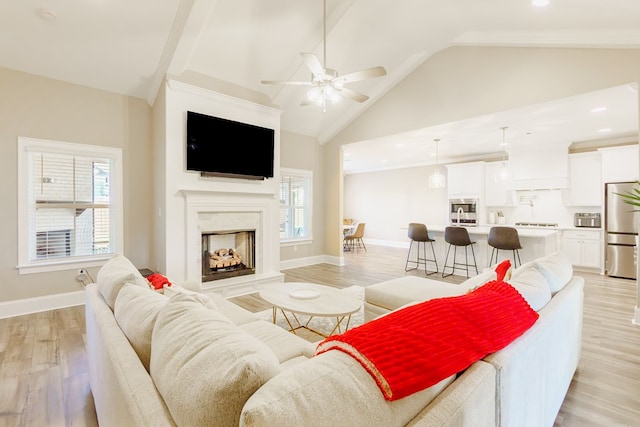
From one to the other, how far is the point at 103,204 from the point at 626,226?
335 inches

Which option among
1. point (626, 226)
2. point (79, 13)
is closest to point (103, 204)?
point (79, 13)

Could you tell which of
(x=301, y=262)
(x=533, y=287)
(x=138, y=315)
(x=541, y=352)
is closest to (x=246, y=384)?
(x=138, y=315)

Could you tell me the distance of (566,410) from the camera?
6.17ft

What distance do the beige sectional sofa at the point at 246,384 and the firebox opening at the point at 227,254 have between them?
3.12 meters

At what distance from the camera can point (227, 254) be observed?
465 centimetres

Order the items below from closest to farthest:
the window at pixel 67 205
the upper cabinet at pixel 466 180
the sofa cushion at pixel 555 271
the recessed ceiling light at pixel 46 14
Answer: the sofa cushion at pixel 555 271 < the recessed ceiling light at pixel 46 14 < the window at pixel 67 205 < the upper cabinet at pixel 466 180

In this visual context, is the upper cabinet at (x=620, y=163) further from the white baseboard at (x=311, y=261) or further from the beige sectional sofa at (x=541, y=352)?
the white baseboard at (x=311, y=261)

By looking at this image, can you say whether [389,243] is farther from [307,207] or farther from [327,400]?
[327,400]

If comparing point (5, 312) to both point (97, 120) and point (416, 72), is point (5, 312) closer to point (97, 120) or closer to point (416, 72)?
point (97, 120)

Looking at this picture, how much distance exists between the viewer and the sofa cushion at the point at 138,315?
3.76 feet

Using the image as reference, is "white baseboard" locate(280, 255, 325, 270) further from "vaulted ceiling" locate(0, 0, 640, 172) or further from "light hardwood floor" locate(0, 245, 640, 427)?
"vaulted ceiling" locate(0, 0, 640, 172)

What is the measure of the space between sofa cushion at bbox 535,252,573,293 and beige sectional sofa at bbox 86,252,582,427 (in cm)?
65

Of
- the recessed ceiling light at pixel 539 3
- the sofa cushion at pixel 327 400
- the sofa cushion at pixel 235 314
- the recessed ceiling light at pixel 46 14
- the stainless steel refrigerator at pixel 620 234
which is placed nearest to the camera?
the sofa cushion at pixel 327 400

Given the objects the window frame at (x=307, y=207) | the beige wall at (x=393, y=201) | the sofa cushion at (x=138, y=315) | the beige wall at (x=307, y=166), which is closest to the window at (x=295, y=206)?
the window frame at (x=307, y=207)
